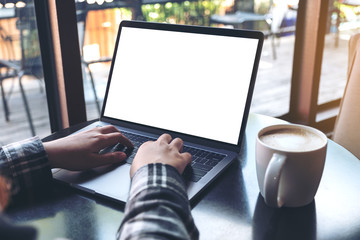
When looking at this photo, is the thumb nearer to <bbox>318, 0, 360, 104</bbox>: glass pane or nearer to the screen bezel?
the screen bezel

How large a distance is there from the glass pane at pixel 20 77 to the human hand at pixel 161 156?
0.70m

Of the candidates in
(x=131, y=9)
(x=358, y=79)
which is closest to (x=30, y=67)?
(x=131, y=9)

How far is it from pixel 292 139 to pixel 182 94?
330mm

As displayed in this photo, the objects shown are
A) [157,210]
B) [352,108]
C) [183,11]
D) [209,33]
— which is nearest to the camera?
[157,210]

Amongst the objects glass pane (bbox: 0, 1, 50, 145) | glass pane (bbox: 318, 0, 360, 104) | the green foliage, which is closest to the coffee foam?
glass pane (bbox: 0, 1, 50, 145)

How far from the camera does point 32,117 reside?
2023mm

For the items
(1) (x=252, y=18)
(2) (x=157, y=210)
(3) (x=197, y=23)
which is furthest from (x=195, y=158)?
(1) (x=252, y=18)

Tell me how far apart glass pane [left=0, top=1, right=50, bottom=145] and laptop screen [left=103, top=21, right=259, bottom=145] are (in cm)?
42

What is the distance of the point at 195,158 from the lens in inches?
33.5

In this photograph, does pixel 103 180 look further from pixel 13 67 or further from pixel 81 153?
pixel 13 67

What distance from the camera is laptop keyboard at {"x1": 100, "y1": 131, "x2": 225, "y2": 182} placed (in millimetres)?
791

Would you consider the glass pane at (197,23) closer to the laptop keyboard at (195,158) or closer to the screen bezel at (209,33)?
the screen bezel at (209,33)

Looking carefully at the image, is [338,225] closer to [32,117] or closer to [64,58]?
[64,58]

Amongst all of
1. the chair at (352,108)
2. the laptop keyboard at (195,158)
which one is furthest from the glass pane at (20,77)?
the chair at (352,108)
